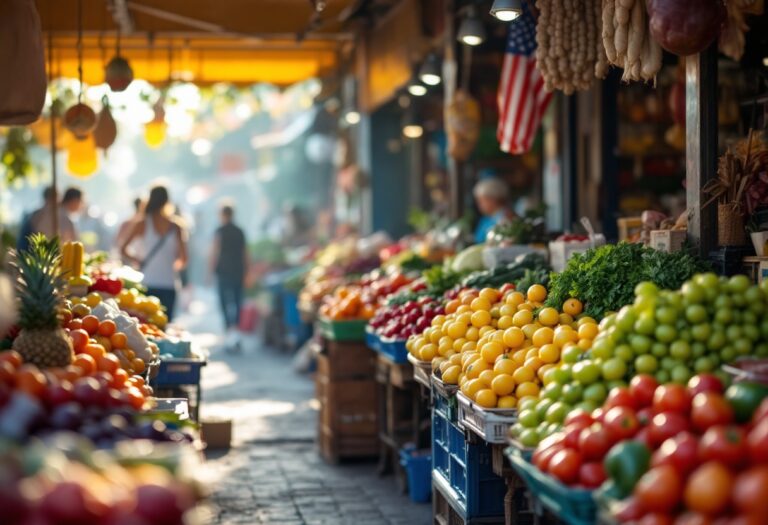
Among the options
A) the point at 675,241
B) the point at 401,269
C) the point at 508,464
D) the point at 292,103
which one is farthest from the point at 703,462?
the point at 292,103

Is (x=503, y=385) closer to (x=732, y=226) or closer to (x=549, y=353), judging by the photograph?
(x=549, y=353)

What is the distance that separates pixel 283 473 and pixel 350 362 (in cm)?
111

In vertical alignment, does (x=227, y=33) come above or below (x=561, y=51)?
above

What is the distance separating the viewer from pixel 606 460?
3.65 m

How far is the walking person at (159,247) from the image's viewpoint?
11.8 m

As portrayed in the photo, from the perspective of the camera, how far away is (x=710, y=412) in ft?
11.9

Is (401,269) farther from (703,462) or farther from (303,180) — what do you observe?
(303,180)

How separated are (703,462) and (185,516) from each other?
59.8 inches

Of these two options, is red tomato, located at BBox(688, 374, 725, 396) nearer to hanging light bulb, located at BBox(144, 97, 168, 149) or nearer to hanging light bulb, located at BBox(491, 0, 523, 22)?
hanging light bulb, located at BBox(491, 0, 523, 22)

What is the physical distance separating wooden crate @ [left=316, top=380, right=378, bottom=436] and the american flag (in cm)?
253

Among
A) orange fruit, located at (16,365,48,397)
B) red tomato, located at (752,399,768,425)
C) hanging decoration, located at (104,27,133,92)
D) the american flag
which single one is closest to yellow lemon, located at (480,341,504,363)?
red tomato, located at (752,399,768,425)

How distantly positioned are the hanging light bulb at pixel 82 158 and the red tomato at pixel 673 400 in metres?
10.0

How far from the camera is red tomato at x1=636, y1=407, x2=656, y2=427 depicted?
388 centimetres

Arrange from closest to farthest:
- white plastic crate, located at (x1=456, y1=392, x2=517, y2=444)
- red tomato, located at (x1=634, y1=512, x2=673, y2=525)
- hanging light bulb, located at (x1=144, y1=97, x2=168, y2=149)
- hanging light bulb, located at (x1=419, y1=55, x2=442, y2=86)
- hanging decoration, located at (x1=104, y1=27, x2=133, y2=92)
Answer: red tomato, located at (x1=634, y1=512, x2=673, y2=525), white plastic crate, located at (x1=456, y1=392, x2=517, y2=444), hanging decoration, located at (x1=104, y1=27, x2=133, y2=92), hanging light bulb, located at (x1=419, y1=55, x2=442, y2=86), hanging light bulb, located at (x1=144, y1=97, x2=168, y2=149)
